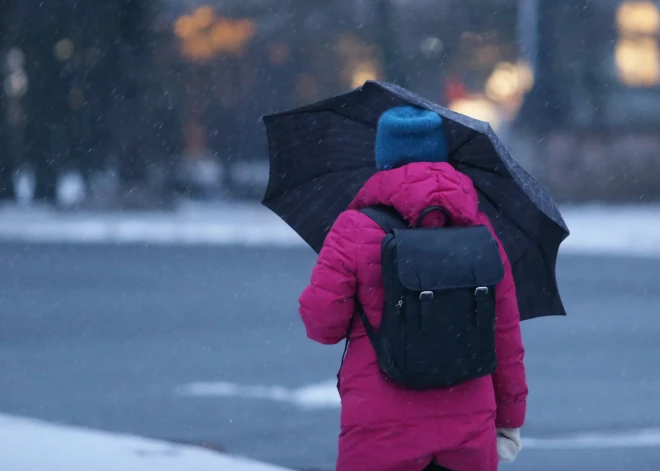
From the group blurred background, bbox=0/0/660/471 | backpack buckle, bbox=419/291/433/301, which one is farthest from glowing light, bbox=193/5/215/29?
backpack buckle, bbox=419/291/433/301

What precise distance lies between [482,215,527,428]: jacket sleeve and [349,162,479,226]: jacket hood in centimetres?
15

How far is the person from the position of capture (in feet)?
8.87

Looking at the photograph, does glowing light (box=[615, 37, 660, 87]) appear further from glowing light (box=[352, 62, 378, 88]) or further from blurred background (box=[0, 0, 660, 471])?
glowing light (box=[352, 62, 378, 88])

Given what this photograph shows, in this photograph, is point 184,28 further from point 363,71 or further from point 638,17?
point 638,17

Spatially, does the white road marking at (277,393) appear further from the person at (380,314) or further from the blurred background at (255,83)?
the blurred background at (255,83)

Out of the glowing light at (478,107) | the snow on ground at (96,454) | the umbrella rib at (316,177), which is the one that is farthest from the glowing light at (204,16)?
the umbrella rib at (316,177)

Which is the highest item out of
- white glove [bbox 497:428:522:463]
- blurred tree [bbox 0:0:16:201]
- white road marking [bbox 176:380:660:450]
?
blurred tree [bbox 0:0:16:201]

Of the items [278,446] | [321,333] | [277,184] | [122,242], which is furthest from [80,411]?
[122,242]

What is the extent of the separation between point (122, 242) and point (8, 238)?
6.69 feet

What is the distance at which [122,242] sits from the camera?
18.0 meters

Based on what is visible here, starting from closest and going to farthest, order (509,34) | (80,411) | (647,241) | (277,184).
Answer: (277,184) < (80,411) < (647,241) < (509,34)

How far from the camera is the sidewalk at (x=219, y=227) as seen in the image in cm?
1762

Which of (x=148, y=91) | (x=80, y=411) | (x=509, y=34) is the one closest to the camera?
(x=80, y=411)

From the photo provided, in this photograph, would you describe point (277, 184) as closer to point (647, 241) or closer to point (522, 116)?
point (647, 241)
